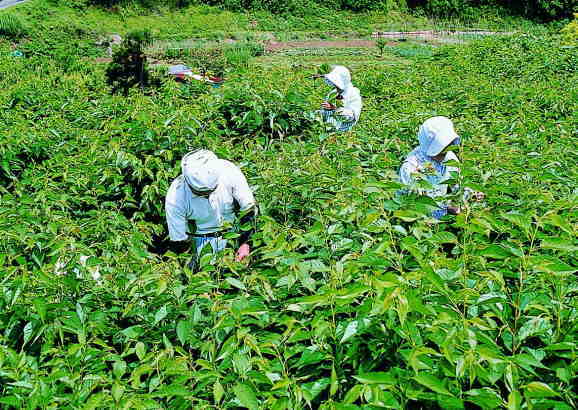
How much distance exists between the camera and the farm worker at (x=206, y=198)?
9.16ft

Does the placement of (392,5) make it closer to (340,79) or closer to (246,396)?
(340,79)

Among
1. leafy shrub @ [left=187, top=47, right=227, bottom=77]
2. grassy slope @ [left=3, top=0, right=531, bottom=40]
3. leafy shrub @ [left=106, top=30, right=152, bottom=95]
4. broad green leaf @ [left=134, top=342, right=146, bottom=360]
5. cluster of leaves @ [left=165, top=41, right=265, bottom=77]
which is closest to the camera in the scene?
broad green leaf @ [left=134, top=342, right=146, bottom=360]

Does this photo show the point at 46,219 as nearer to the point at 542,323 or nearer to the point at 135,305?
the point at 135,305

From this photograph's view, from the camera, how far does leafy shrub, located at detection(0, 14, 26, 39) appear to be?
2069 cm

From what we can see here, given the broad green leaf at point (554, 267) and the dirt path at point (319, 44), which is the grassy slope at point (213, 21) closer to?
the dirt path at point (319, 44)

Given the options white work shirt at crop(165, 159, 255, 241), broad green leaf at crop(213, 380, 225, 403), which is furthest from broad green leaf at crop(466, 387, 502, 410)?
white work shirt at crop(165, 159, 255, 241)

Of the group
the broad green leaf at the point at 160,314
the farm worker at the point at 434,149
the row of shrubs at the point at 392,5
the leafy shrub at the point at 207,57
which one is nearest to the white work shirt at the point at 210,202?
the farm worker at the point at 434,149

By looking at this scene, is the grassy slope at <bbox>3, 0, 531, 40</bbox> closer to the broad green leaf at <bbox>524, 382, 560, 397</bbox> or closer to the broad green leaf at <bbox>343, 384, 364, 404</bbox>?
the broad green leaf at <bbox>343, 384, 364, 404</bbox>

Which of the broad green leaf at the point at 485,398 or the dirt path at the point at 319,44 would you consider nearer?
the broad green leaf at the point at 485,398

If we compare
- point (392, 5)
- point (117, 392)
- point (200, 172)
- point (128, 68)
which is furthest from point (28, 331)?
point (392, 5)

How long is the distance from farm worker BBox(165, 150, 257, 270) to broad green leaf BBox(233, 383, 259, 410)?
4.99ft

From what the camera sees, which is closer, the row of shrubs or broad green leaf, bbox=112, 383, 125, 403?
broad green leaf, bbox=112, 383, 125, 403

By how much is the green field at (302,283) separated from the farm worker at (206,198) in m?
0.15

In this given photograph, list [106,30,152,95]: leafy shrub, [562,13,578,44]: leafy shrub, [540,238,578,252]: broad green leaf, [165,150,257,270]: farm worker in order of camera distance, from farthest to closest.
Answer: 1. [562,13,578,44]: leafy shrub
2. [106,30,152,95]: leafy shrub
3. [165,150,257,270]: farm worker
4. [540,238,578,252]: broad green leaf
